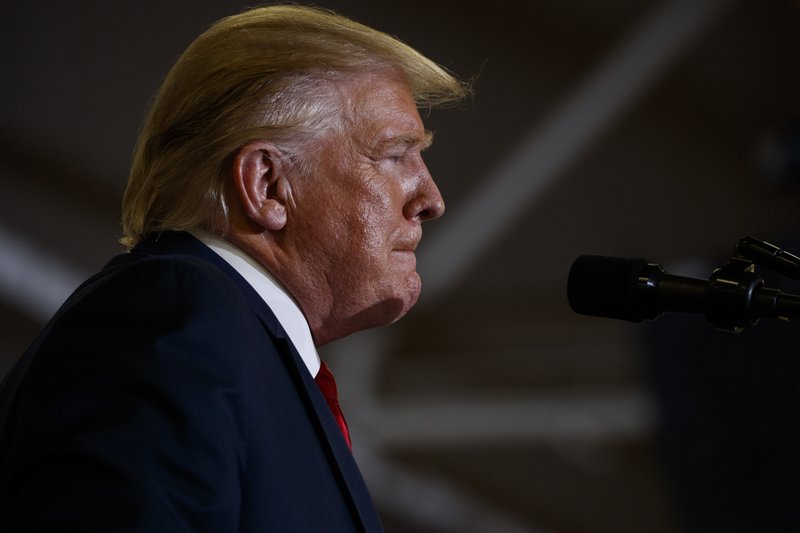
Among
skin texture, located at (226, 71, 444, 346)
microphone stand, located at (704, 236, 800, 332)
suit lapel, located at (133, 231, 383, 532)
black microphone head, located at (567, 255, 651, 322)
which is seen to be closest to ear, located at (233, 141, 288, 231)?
skin texture, located at (226, 71, 444, 346)

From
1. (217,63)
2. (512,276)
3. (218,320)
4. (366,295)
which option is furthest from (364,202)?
(512,276)

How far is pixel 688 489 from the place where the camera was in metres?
2.91

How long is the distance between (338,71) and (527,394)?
360cm

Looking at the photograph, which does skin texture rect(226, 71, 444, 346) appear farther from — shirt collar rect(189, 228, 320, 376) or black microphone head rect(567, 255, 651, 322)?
black microphone head rect(567, 255, 651, 322)

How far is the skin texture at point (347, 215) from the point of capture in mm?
1346

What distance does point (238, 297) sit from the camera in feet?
3.59

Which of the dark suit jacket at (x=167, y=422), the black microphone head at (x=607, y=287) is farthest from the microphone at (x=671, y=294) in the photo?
the dark suit jacket at (x=167, y=422)

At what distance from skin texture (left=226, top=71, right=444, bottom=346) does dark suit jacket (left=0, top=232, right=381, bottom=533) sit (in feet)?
0.65

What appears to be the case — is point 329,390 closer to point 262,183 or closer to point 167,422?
point 262,183

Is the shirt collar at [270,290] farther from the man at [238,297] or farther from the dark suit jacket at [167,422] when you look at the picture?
the dark suit jacket at [167,422]

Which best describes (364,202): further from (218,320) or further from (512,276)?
(512,276)

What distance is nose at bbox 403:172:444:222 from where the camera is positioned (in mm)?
1426

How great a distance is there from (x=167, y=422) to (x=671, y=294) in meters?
0.56

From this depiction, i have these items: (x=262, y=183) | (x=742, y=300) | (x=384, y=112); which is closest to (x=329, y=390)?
(x=262, y=183)
